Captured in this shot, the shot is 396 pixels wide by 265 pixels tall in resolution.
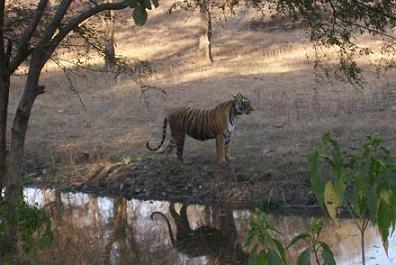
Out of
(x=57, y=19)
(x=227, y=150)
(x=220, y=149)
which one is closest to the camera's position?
(x=57, y=19)

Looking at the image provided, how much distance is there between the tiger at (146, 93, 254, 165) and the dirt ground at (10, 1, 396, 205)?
372 millimetres

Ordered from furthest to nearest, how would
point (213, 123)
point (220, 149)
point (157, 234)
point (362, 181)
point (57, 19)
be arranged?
point (213, 123) → point (220, 149) → point (157, 234) → point (57, 19) → point (362, 181)

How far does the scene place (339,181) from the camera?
287cm

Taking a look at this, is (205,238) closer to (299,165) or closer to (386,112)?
(299,165)

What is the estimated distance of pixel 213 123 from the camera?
41.4 ft

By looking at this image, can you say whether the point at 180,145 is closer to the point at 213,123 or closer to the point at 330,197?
the point at 213,123

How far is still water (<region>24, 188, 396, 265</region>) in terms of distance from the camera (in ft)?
28.2

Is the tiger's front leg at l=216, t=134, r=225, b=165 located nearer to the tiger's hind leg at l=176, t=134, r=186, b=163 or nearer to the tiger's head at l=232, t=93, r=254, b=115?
the tiger's head at l=232, t=93, r=254, b=115

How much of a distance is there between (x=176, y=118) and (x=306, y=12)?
5.66 metres

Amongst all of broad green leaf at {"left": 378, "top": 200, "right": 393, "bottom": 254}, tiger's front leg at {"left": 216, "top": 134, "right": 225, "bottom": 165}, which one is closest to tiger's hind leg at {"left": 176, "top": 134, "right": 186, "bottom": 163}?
tiger's front leg at {"left": 216, "top": 134, "right": 225, "bottom": 165}

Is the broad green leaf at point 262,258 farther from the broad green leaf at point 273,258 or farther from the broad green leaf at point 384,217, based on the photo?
the broad green leaf at point 384,217

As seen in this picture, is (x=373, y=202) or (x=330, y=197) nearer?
(x=373, y=202)

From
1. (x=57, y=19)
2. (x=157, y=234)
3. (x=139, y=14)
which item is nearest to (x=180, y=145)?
(x=157, y=234)

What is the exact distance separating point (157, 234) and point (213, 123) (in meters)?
2.99
